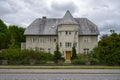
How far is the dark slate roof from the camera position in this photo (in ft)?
232

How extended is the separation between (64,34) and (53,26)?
15.6 feet

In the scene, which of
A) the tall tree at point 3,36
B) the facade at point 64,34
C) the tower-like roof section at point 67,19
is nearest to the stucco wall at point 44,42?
the facade at point 64,34

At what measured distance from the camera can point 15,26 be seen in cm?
11000

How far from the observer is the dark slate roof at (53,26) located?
232ft

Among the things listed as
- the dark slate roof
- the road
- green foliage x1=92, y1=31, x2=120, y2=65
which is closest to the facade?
the dark slate roof

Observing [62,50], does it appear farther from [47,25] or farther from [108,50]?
[108,50]

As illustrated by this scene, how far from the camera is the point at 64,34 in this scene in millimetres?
68875

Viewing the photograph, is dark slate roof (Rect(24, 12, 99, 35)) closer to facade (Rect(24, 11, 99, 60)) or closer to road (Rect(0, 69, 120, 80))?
facade (Rect(24, 11, 99, 60))

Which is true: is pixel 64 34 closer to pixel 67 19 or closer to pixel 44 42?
pixel 67 19

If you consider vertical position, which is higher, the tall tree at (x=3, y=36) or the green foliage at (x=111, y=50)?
the tall tree at (x=3, y=36)

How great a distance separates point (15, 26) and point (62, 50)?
44689 mm

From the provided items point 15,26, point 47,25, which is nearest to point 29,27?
point 47,25

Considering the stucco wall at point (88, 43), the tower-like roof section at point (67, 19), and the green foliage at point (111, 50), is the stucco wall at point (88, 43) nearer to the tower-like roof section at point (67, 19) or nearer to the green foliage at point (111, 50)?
the tower-like roof section at point (67, 19)

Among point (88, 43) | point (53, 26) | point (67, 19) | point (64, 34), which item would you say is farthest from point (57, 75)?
point (53, 26)
